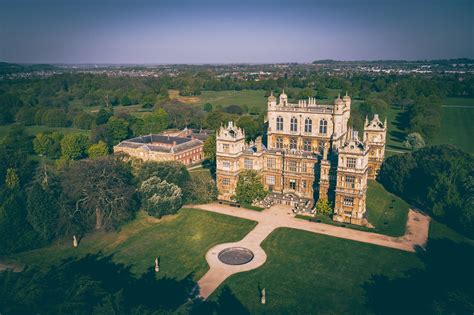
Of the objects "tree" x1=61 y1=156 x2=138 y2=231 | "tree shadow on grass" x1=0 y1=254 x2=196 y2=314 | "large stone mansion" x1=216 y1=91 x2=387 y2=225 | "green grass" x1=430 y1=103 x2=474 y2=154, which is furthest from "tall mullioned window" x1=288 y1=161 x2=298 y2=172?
"green grass" x1=430 y1=103 x2=474 y2=154

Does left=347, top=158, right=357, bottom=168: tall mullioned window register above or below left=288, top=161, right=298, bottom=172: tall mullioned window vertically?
above

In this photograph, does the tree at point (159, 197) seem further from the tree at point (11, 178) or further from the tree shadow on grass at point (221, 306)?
the tree at point (11, 178)

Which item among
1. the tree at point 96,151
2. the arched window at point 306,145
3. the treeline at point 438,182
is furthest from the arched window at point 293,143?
the tree at point 96,151

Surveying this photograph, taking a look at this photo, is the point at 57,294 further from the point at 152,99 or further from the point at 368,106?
the point at 152,99

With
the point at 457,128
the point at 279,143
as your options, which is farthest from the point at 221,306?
the point at 457,128

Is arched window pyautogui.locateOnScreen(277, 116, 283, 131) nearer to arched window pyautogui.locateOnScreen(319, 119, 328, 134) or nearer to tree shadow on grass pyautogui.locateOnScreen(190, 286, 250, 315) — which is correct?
arched window pyautogui.locateOnScreen(319, 119, 328, 134)
